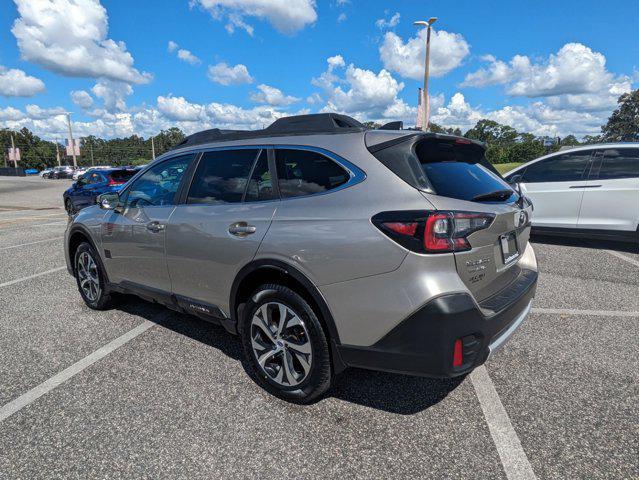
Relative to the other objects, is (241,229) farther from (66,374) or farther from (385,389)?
(66,374)

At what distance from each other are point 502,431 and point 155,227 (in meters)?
2.86

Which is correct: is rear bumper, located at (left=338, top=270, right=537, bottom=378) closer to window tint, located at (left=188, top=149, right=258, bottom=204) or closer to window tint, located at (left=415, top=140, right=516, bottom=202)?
window tint, located at (left=415, top=140, right=516, bottom=202)

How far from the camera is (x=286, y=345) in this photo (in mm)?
2625

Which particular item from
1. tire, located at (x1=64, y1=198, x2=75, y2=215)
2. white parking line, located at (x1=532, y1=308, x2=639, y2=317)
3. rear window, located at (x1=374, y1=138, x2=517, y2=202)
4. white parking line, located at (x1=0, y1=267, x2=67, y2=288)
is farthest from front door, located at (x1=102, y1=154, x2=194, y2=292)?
tire, located at (x1=64, y1=198, x2=75, y2=215)

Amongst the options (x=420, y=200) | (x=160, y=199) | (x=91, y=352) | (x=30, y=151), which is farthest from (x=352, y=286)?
(x=30, y=151)

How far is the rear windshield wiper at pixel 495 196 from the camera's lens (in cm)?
243

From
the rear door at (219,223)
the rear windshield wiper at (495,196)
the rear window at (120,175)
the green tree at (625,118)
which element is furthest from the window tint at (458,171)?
the green tree at (625,118)

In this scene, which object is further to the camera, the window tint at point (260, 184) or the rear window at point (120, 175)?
the rear window at point (120, 175)

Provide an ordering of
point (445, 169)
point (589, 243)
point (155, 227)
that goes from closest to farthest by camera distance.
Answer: point (445, 169) → point (155, 227) → point (589, 243)

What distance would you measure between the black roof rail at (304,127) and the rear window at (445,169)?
39 centimetres

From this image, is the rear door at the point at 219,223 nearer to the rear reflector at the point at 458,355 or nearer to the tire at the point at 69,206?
the rear reflector at the point at 458,355

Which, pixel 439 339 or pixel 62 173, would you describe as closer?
pixel 439 339

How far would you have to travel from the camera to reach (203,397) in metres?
Answer: 2.76

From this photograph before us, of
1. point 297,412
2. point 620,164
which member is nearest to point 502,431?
point 297,412
